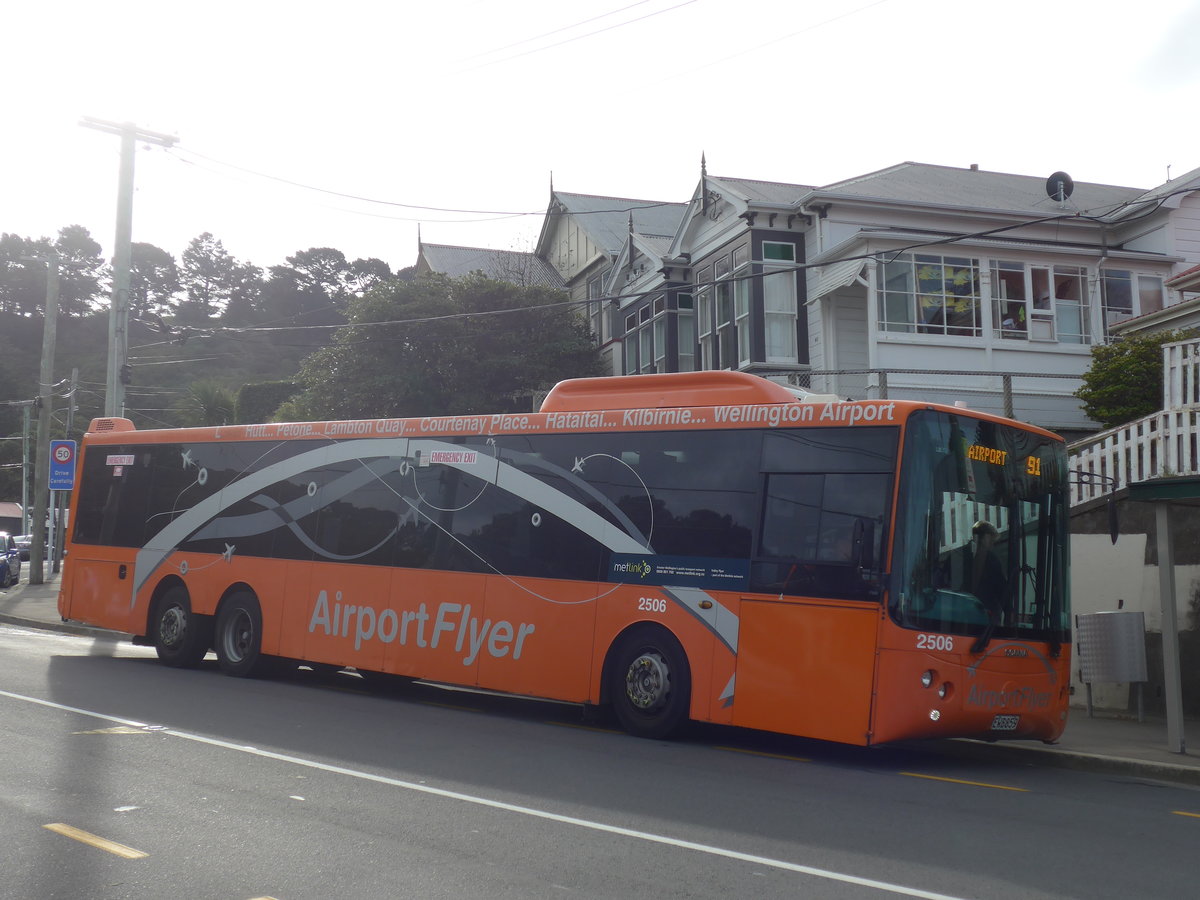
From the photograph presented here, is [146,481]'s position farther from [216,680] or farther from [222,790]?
[222,790]

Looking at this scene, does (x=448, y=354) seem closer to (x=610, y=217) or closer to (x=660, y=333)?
(x=660, y=333)

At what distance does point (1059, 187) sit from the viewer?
2822 centimetres

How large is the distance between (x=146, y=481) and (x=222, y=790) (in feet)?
34.2

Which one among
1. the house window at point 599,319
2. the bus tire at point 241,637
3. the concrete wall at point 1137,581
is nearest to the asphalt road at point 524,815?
the bus tire at point 241,637

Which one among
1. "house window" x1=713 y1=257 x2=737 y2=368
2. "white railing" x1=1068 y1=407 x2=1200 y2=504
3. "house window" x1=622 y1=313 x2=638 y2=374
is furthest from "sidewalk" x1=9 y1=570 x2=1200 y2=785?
"house window" x1=622 y1=313 x2=638 y2=374

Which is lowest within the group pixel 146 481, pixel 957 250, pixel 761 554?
pixel 761 554

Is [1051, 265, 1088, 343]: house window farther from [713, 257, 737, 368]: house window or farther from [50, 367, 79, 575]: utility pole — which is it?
[50, 367, 79, 575]: utility pole

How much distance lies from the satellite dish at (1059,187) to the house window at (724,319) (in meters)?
7.95

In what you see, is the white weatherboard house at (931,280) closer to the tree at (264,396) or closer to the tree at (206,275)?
the tree at (264,396)

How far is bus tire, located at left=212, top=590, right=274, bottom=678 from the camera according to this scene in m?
15.2

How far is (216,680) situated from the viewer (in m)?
14.8

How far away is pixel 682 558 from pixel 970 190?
21160 millimetres

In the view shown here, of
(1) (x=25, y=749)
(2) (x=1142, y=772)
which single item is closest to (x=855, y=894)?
(2) (x=1142, y=772)

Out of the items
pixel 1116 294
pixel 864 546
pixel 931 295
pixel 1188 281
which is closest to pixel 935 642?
A: pixel 864 546
